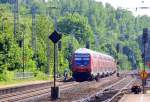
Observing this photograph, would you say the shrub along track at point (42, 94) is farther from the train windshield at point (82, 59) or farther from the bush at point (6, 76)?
the train windshield at point (82, 59)

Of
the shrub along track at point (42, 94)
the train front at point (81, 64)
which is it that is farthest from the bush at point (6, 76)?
the shrub along track at point (42, 94)

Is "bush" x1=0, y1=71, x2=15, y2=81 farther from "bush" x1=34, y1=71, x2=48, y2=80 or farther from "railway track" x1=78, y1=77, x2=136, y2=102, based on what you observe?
"railway track" x1=78, y1=77, x2=136, y2=102

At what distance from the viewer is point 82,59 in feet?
212

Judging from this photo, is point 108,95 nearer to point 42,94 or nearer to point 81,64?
point 42,94

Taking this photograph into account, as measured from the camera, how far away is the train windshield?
64.4m

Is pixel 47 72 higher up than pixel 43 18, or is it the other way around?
pixel 43 18

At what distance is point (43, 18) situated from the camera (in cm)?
9700

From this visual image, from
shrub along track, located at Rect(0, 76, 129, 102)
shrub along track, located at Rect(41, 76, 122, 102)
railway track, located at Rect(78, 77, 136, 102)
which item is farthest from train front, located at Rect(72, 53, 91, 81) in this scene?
railway track, located at Rect(78, 77, 136, 102)

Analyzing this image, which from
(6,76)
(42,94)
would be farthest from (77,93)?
(6,76)

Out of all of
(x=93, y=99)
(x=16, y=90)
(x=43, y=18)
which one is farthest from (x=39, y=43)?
(x=93, y=99)

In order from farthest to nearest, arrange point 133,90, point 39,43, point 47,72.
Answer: point 39,43
point 47,72
point 133,90

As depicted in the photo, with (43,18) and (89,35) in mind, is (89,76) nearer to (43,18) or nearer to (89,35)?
(43,18)

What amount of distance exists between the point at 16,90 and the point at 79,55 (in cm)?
1969

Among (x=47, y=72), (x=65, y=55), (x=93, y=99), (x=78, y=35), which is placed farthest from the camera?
(x=78, y=35)
